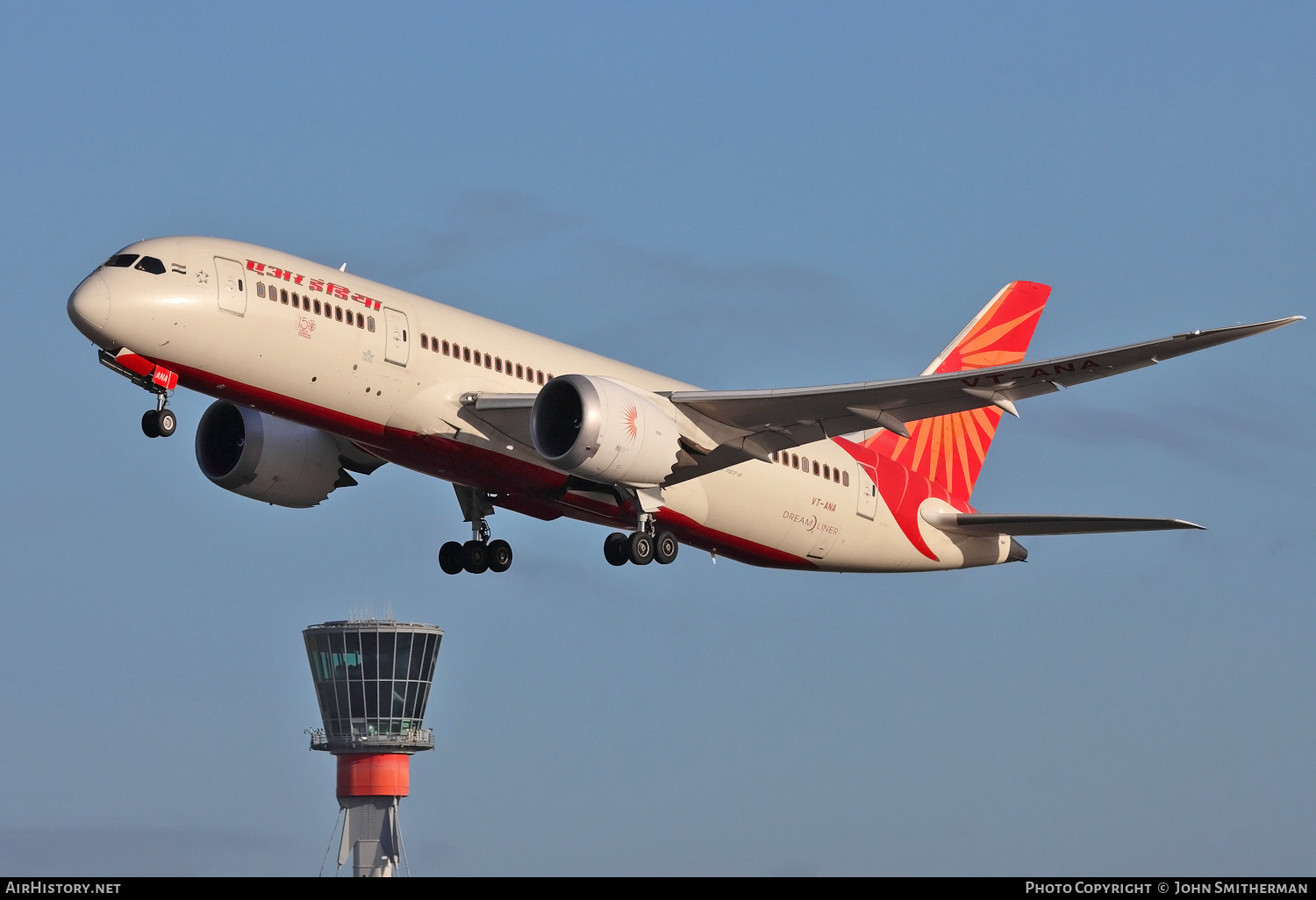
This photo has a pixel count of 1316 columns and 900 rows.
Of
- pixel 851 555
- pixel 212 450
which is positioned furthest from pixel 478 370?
pixel 851 555

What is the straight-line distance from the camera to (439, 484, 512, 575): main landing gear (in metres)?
44.1

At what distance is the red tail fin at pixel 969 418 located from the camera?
48250 millimetres

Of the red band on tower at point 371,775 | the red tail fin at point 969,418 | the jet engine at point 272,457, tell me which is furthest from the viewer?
the red band on tower at point 371,775

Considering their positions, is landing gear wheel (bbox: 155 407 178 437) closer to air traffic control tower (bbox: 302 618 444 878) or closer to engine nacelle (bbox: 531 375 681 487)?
engine nacelle (bbox: 531 375 681 487)

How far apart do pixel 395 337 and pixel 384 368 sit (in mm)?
688

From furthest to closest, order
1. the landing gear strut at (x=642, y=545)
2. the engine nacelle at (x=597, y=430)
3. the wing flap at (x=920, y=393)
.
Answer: the landing gear strut at (x=642, y=545)
the engine nacelle at (x=597, y=430)
the wing flap at (x=920, y=393)

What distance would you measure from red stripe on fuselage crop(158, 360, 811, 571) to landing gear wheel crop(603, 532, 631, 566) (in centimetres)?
43

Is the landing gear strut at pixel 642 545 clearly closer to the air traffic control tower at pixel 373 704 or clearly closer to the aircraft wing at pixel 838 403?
the aircraft wing at pixel 838 403

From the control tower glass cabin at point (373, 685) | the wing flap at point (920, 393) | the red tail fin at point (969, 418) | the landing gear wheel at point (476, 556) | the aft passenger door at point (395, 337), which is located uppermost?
the control tower glass cabin at point (373, 685)

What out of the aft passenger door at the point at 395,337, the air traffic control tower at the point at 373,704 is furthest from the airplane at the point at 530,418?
the air traffic control tower at the point at 373,704

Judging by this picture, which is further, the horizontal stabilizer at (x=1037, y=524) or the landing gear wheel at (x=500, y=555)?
the landing gear wheel at (x=500, y=555)

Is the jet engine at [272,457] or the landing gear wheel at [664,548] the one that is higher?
the jet engine at [272,457]

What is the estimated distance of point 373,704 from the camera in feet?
376
